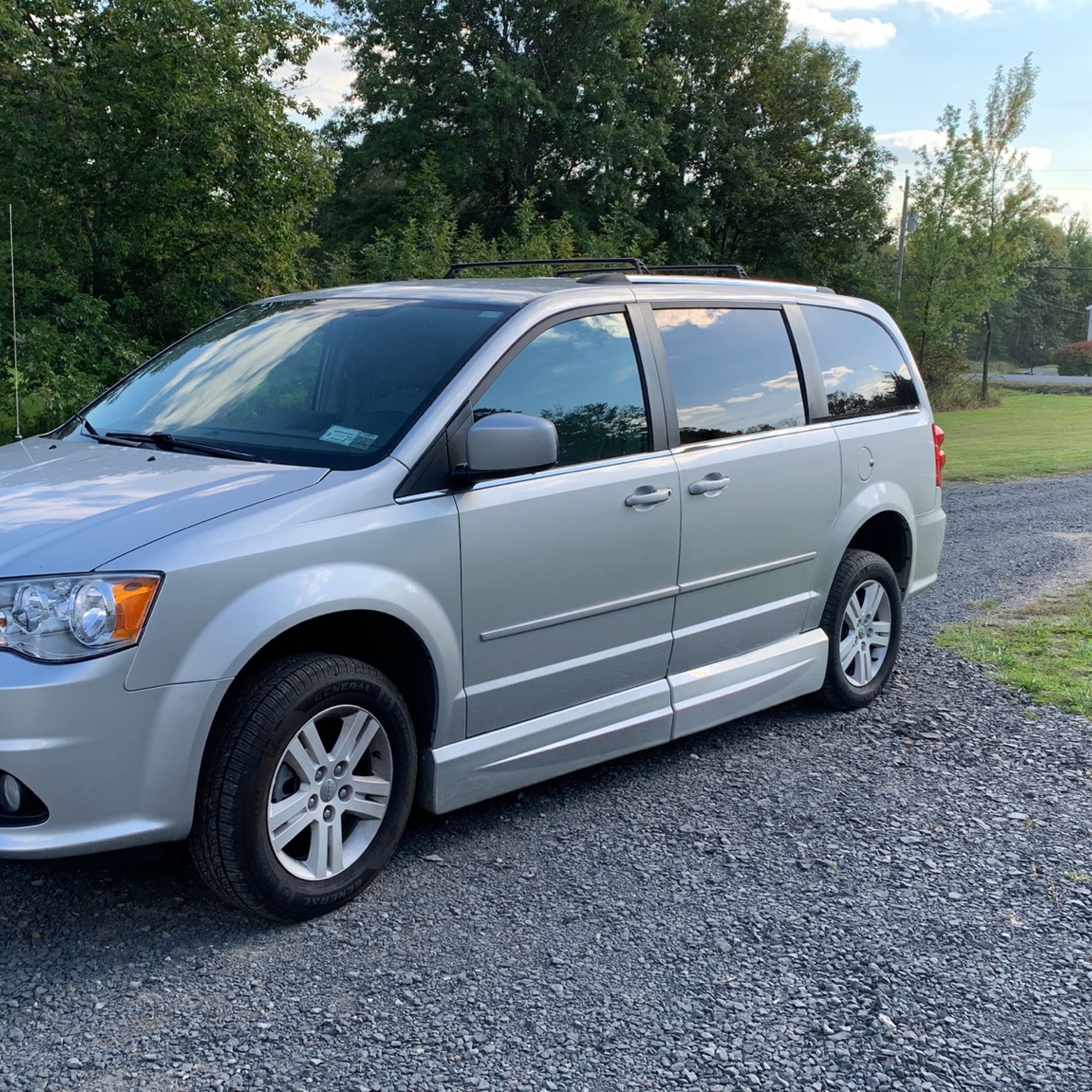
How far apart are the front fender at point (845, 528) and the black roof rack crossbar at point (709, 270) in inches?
45.9

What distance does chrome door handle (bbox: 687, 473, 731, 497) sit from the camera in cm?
438

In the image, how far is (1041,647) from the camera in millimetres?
6699

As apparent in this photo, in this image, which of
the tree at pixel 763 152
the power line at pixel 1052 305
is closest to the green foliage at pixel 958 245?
the tree at pixel 763 152

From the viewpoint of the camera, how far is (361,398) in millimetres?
3875

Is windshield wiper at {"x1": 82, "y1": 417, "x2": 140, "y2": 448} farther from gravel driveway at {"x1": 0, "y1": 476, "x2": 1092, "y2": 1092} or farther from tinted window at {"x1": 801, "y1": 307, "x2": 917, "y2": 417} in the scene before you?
tinted window at {"x1": 801, "y1": 307, "x2": 917, "y2": 417}

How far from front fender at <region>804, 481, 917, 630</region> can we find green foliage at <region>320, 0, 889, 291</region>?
20.4 metres

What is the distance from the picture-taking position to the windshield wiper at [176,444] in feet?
12.2

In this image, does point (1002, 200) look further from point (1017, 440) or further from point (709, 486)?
point (709, 486)

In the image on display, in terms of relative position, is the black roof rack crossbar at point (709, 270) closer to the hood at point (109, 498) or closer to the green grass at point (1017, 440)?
the hood at point (109, 498)

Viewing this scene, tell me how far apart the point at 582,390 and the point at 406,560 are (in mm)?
1072

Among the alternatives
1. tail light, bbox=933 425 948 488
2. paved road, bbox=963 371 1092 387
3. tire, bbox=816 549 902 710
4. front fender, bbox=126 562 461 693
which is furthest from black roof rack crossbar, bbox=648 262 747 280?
paved road, bbox=963 371 1092 387

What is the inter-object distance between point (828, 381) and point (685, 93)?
122 feet

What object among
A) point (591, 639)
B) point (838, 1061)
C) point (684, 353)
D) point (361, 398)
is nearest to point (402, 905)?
point (591, 639)

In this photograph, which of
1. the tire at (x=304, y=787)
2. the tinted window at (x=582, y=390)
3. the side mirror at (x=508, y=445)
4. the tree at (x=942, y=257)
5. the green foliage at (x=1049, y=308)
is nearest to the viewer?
the tire at (x=304, y=787)
